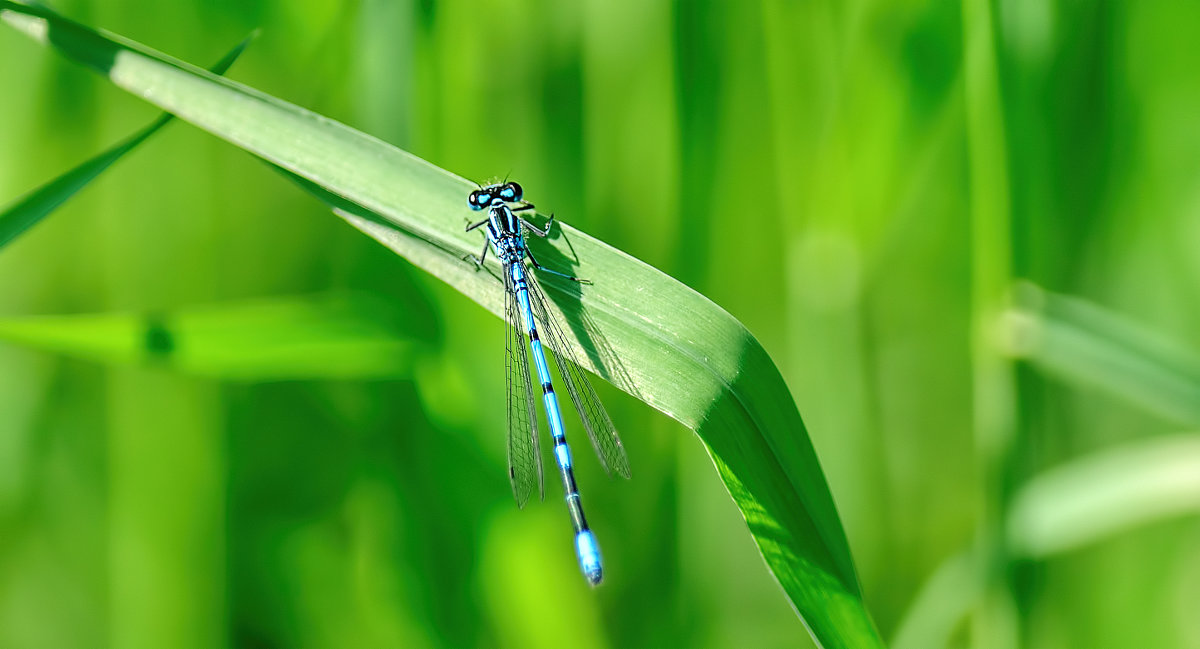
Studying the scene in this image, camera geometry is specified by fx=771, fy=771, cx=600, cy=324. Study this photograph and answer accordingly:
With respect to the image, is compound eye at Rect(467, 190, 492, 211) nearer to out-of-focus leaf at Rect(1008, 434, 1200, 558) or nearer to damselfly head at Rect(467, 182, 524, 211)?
damselfly head at Rect(467, 182, 524, 211)

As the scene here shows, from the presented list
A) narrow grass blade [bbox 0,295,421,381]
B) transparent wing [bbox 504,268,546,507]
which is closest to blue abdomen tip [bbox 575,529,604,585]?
transparent wing [bbox 504,268,546,507]

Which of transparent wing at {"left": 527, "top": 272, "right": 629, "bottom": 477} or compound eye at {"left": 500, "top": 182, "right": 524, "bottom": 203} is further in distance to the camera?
compound eye at {"left": 500, "top": 182, "right": 524, "bottom": 203}

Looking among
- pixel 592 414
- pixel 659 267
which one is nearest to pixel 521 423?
pixel 592 414

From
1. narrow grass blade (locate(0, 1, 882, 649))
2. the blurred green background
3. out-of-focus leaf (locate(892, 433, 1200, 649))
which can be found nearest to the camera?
narrow grass blade (locate(0, 1, 882, 649))

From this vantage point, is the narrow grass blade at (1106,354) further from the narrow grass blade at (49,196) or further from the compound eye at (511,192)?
the narrow grass blade at (49,196)

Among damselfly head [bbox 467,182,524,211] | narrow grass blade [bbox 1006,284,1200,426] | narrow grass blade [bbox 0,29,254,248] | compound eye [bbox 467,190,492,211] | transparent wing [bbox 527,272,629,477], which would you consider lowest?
narrow grass blade [bbox 1006,284,1200,426]

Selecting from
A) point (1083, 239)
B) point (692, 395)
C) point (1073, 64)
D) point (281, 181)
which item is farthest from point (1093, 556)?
point (281, 181)

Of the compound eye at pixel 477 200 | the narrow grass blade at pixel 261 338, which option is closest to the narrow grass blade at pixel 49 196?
the narrow grass blade at pixel 261 338
